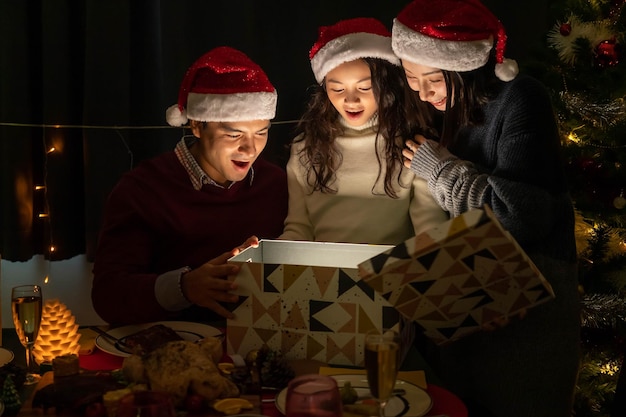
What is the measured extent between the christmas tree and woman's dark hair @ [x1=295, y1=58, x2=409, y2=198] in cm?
95

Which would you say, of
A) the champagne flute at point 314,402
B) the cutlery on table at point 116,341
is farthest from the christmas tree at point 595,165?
the champagne flute at point 314,402

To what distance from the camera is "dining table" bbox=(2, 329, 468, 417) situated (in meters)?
1.37

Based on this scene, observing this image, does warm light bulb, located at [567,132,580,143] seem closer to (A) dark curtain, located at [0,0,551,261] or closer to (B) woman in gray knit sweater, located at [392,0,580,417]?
(A) dark curtain, located at [0,0,551,261]

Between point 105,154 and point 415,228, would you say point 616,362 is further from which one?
point 105,154

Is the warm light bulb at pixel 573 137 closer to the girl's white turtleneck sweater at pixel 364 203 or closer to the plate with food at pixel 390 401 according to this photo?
the girl's white turtleneck sweater at pixel 364 203

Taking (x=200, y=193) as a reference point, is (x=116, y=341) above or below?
below

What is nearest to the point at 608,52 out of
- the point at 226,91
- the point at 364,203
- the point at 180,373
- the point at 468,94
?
the point at 468,94

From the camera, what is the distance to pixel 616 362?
286 centimetres

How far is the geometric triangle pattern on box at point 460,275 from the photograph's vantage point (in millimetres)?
1336

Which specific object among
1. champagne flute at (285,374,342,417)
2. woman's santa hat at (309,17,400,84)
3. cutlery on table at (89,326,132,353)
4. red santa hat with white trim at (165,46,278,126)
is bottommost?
cutlery on table at (89,326,132,353)

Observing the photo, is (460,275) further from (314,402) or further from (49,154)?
(49,154)

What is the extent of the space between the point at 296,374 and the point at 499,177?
0.64m

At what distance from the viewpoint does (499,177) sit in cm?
177

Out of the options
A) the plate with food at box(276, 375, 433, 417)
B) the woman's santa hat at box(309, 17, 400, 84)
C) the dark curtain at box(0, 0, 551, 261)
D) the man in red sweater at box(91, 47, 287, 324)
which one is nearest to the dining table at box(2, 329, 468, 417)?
the plate with food at box(276, 375, 433, 417)
